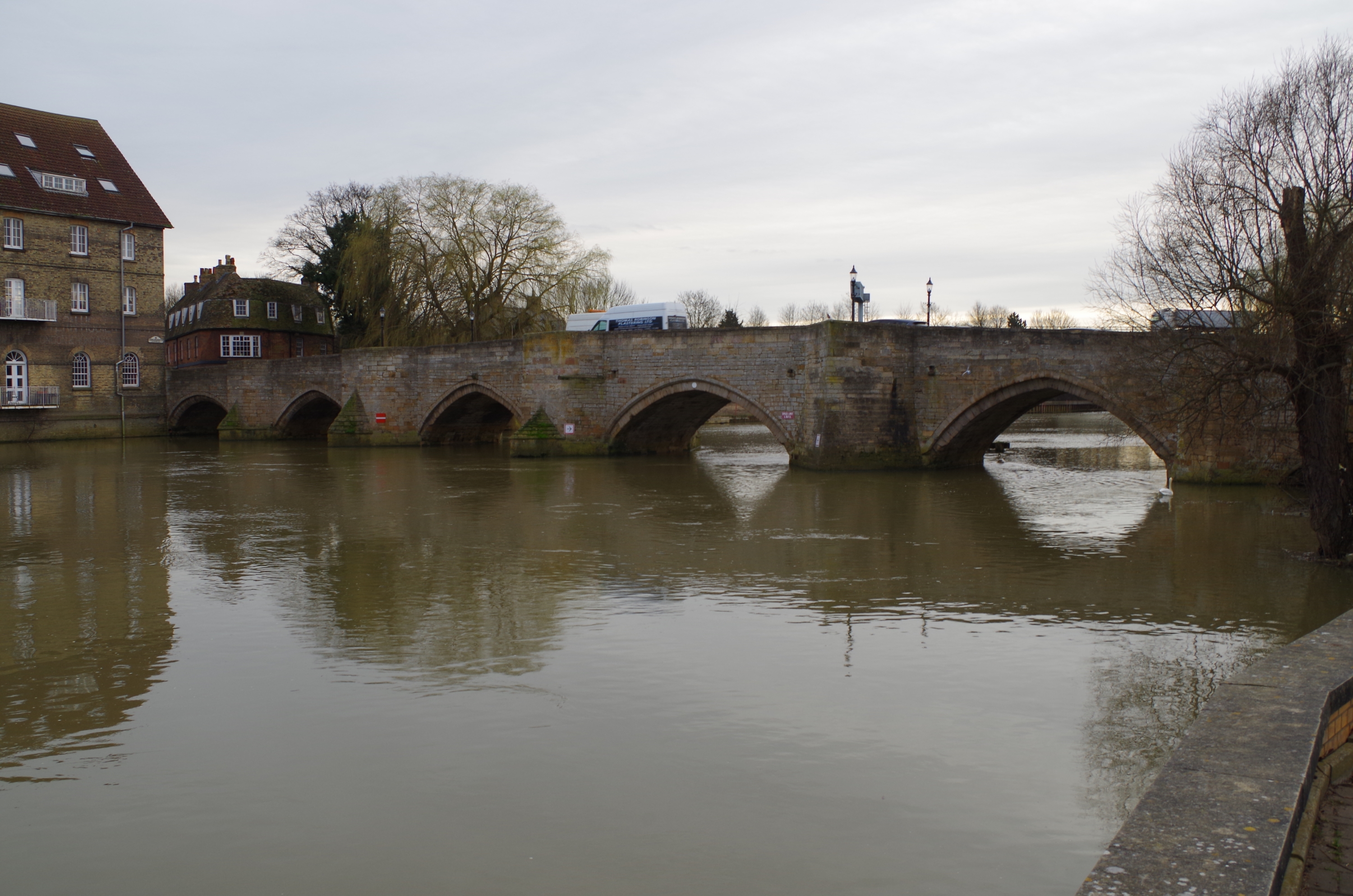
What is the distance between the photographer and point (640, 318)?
27.5 metres

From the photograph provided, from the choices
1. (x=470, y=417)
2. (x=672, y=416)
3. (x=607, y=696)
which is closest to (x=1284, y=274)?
(x=607, y=696)

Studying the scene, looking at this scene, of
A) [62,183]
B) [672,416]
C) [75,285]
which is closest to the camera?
[672,416]

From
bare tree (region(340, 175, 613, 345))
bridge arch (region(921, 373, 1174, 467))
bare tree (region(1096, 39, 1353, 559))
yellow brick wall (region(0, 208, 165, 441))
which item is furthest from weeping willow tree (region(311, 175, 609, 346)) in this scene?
bare tree (region(1096, 39, 1353, 559))

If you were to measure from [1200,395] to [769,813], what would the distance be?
24.8 ft

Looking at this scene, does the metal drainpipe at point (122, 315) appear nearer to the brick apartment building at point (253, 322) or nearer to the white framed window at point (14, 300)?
the white framed window at point (14, 300)

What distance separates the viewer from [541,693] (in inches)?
232

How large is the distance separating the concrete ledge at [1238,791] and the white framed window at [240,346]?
157 feet

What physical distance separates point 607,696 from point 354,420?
94.6 feet

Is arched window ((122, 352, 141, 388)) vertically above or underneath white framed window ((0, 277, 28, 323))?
underneath

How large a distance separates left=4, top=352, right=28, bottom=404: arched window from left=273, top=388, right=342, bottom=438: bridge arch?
7.71 m

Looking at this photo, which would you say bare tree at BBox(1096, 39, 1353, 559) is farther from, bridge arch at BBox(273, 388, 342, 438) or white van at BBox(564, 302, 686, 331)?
bridge arch at BBox(273, 388, 342, 438)

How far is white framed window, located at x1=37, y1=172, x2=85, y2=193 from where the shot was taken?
35750 mm

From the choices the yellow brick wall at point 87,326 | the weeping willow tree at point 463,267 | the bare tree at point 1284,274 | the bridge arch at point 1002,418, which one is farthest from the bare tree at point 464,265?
the bare tree at point 1284,274

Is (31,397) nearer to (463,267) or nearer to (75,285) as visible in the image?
(75,285)
